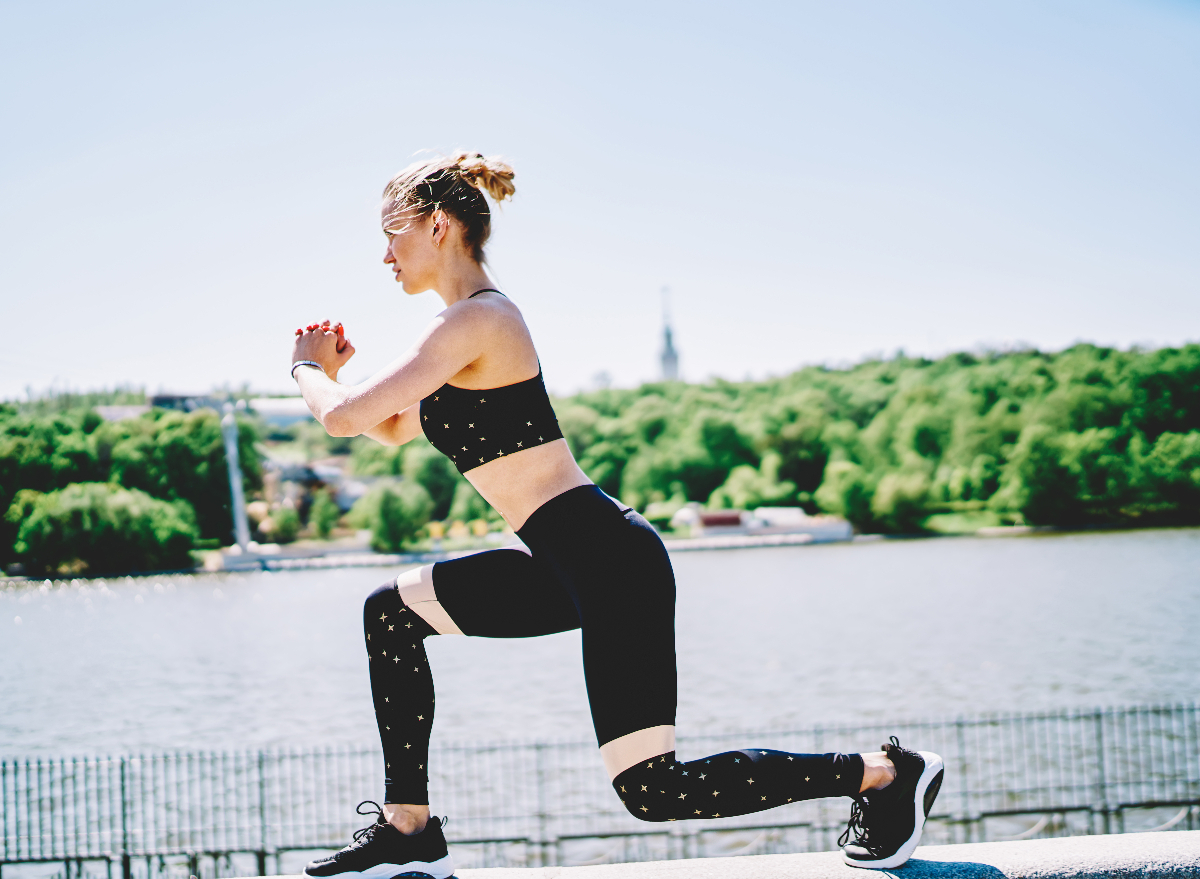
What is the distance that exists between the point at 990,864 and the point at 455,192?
1945mm

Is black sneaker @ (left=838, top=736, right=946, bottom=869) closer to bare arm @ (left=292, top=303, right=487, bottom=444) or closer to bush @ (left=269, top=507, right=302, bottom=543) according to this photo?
bare arm @ (left=292, top=303, right=487, bottom=444)

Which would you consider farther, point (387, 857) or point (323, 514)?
point (323, 514)

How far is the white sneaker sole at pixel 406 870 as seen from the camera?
2.24 metres

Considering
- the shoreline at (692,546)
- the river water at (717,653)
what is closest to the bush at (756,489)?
the shoreline at (692,546)

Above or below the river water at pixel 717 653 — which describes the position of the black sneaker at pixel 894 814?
above

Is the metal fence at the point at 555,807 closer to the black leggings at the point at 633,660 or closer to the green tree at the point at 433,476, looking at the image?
the black leggings at the point at 633,660

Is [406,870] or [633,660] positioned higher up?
[633,660]

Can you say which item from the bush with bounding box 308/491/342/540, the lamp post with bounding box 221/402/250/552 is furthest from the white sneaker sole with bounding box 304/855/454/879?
the bush with bounding box 308/491/342/540

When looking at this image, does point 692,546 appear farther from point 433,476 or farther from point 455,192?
point 455,192

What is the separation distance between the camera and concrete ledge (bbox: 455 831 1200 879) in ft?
6.96

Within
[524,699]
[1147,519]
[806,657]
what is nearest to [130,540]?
[524,699]

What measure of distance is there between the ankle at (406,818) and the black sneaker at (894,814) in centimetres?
102

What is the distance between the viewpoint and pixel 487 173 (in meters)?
2.23

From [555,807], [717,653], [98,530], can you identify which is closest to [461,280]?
[555,807]
